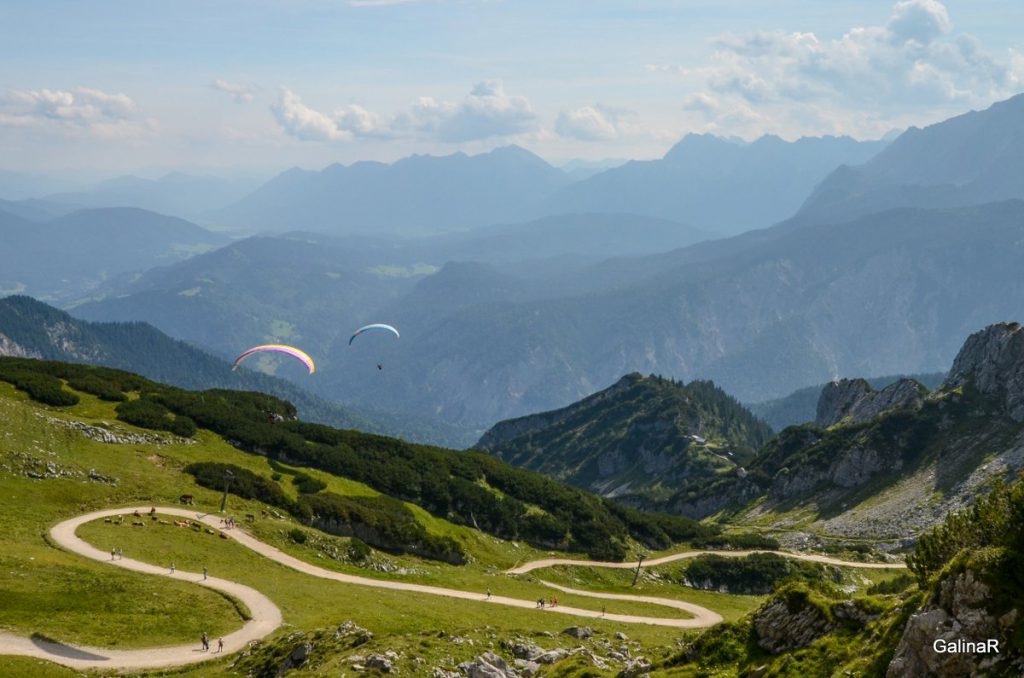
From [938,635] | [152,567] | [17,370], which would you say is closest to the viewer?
[938,635]

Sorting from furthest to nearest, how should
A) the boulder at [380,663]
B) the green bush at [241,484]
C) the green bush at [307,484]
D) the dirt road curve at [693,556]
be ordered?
1. the dirt road curve at [693,556]
2. the green bush at [307,484]
3. the green bush at [241,484]
4. the boulder at [380,663]

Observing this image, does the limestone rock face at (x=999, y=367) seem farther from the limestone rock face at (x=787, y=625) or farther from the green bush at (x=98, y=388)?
the green bush at (x=98, y=388)

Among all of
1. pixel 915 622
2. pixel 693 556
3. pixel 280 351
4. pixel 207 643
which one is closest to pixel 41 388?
pixel 280 351

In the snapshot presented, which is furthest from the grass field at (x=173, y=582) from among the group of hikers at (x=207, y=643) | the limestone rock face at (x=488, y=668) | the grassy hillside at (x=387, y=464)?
the grassy hillside at (x=387, y=464)

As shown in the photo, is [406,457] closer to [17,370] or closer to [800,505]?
[17,370]

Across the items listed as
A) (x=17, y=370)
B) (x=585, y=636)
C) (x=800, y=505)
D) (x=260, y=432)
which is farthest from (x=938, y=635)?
(x=800, y=505)

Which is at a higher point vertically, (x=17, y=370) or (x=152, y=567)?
(x=17, y=370)
